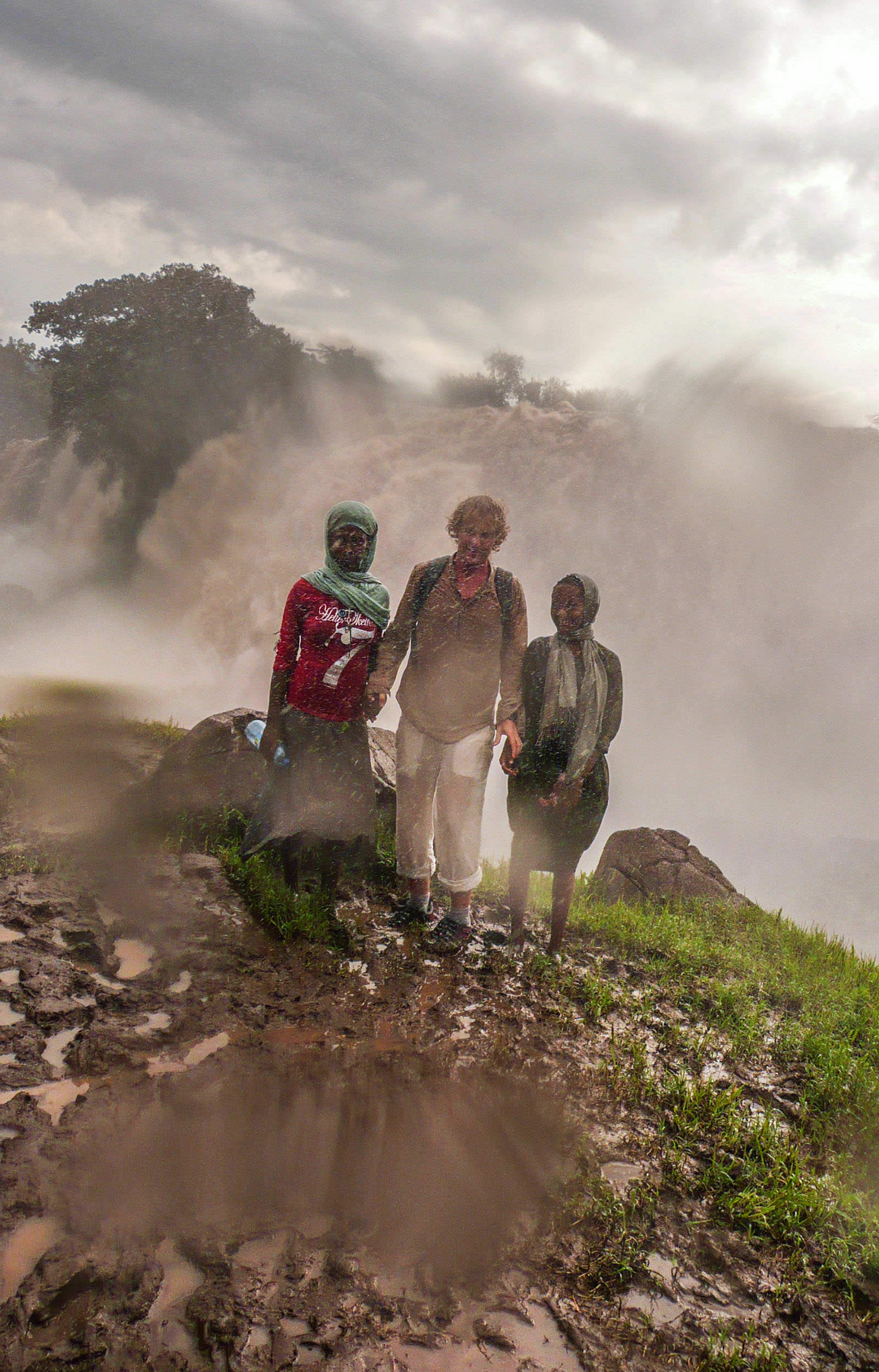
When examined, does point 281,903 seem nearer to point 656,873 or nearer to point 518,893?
point 518,893

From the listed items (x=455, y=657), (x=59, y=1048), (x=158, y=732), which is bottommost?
(x=59, y=1048)

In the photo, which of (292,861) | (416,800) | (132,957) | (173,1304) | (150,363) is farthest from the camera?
(150,363)

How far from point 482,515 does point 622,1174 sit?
3.26 m

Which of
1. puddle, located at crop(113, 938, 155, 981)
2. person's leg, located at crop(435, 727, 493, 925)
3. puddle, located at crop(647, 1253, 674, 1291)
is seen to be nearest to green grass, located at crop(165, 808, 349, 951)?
puddle, located at crop(113, 938, 155, 981)

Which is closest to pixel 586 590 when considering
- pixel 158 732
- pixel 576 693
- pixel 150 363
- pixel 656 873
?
pixel 576 693

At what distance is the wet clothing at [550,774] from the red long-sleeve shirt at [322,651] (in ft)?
3.48

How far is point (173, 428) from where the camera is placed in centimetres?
2923

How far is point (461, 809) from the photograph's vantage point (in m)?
4.43

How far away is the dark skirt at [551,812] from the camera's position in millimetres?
4520

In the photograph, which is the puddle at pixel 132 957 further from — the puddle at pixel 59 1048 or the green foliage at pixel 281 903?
the green foliage at pixel 281 903

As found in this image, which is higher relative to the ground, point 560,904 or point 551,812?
point 551,812

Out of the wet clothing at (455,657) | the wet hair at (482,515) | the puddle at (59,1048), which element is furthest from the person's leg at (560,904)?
the puddle at (59,1048)

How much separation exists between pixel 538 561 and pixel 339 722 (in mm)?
35464

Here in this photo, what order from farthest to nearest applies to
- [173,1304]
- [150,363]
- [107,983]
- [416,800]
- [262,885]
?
1. [150,363]
2. [262,885]
3. [416,800]
4. [107,983]
5. [173,1304]
